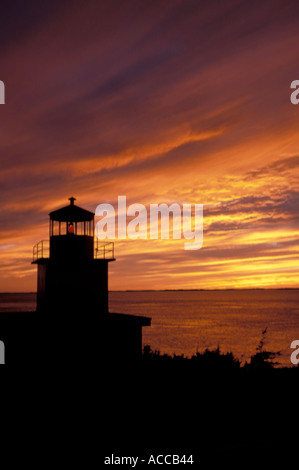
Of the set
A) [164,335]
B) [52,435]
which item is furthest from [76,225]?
[164,335]

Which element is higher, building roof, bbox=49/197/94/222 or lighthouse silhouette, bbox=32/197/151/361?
building roof, bbox=49/197/94/222

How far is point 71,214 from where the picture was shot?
74.5 feet

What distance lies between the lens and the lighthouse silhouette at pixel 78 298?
20219 mm

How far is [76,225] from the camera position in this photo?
22953 mm

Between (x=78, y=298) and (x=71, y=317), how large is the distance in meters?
1.07

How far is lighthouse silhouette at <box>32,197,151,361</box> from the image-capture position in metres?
20.2
